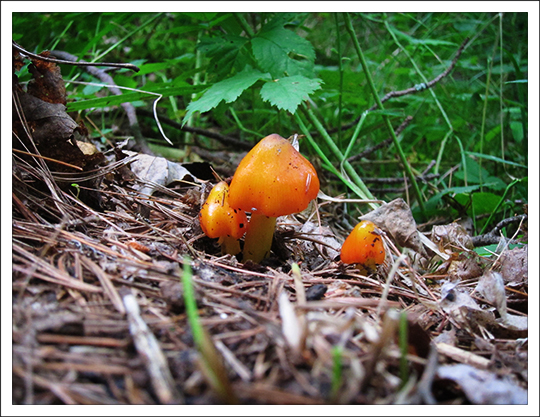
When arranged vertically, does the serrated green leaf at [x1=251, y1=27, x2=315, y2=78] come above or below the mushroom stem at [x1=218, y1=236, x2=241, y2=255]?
above

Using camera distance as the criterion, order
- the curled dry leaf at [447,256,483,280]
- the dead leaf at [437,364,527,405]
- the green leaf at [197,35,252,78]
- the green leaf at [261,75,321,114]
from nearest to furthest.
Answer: the dead leaf at [437,364,527,405] < the curled dry leaf at [447,256,483,280] < the green leaf at [261,75,321,114] < the green leaf at [197,35,252,78]

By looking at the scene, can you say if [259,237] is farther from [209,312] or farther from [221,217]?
[209,312]

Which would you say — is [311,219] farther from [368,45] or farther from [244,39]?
[368,45]

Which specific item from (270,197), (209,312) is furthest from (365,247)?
(209,312)

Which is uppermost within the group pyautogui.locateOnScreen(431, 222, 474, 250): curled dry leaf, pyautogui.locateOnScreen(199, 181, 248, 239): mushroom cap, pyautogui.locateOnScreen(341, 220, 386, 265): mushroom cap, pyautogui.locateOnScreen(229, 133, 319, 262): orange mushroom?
pyautogui.locateOnScreen(229, 133, 319, 262): orange mushroom

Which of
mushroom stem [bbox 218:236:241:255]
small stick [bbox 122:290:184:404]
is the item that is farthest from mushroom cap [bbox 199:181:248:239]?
small stick [bbox 122:290:184:404]

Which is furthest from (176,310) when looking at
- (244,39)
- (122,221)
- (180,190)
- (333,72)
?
(333,72)

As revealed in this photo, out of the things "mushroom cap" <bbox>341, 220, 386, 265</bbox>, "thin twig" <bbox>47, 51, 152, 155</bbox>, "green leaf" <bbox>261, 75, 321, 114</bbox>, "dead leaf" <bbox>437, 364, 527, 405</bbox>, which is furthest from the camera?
"thin twig" <bbox>47, 51, 152, 155</bbox>

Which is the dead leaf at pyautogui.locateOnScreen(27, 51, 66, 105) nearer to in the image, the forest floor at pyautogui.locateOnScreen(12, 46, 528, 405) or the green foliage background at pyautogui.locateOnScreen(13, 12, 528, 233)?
the forest floor at pyautogui.locateOnScreen(12, 46, 528, 405)

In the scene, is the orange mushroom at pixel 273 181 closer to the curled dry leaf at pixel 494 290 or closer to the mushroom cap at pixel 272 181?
the mushroom cap at pixel 272 181
